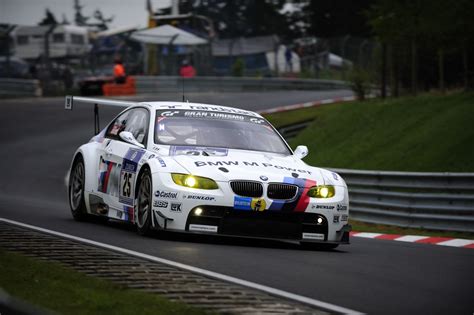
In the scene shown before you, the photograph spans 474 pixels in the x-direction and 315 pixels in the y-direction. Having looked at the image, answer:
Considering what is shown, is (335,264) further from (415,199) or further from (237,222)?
(415,199)

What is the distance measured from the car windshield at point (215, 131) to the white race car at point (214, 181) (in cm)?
1

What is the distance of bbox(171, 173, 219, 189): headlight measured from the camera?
10.1 metres

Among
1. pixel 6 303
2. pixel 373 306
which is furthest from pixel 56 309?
pixel 373 306

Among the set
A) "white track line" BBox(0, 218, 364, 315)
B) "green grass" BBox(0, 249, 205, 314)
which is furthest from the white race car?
"green grass" BBox(0, 249, 205, 314)

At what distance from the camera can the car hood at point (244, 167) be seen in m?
10.2

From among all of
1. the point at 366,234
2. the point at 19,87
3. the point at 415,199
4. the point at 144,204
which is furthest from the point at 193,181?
the point at 19,87

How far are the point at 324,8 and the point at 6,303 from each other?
74.6 m

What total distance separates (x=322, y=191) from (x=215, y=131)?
1519 mm

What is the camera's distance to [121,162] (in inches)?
453

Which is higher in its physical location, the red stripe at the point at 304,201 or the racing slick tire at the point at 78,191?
the red stripe at the point at 304,201

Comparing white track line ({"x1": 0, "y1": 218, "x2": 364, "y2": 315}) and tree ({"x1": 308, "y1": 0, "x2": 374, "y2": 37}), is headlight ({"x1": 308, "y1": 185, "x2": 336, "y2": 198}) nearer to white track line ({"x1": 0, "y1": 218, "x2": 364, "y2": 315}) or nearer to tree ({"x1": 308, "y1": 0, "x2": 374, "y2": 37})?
white track line ({"x1": 0, "y1": 218, "x2": 364, "y2": 315})

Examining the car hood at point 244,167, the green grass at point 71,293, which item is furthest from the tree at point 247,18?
the green grass at point 71,293

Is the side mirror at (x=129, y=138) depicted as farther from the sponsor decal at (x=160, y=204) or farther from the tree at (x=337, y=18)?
the tree at (x=337, y=18)

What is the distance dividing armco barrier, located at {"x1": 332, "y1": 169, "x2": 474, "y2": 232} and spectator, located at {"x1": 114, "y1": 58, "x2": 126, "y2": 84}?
75.6 feet
